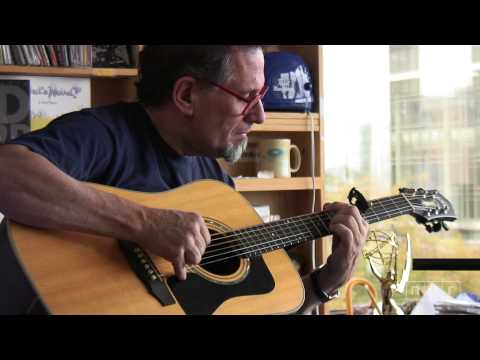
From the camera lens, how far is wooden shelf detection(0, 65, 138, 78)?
59.5 inches

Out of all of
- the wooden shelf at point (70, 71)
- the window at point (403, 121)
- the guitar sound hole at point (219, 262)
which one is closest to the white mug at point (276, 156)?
the window at point (403, 121)

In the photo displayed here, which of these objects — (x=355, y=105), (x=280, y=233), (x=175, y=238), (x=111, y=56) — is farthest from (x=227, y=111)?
(x=355, y=105)

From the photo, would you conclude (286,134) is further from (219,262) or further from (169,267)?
(169,267)

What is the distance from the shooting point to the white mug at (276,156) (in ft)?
5.59

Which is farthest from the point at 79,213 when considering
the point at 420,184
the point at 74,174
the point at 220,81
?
the point at 420,184

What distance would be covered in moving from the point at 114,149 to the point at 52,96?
29.5 inches

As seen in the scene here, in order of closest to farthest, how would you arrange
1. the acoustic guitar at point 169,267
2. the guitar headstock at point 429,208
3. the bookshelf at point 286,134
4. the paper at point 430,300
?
1. the acoustic guitar at point 169,267
2. the guitar headstock at point 429,208
3. the paper at point 430,300
4. the bookshelf at point 286,134

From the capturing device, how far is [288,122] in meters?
1.76

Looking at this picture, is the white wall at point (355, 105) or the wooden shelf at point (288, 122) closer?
the wooden shelf at point (288, 122)

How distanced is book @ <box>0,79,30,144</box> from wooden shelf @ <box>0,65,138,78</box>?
4cm

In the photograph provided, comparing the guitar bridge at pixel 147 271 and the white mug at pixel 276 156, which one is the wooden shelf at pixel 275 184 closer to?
the white mug at pixel 276 156

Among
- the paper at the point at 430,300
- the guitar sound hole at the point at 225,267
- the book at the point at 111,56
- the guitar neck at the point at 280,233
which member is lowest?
the paper at the point at 430,300

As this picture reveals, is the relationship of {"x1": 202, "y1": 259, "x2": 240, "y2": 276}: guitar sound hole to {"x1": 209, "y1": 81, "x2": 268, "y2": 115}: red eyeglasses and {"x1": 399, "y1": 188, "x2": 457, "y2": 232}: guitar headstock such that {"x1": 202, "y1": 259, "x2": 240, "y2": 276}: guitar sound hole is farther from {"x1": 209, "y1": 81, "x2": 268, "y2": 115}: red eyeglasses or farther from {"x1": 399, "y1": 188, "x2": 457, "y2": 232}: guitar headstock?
{"x1": 399, "y1": 188, "x2": 457, "y2": 232}: guitar headstock
